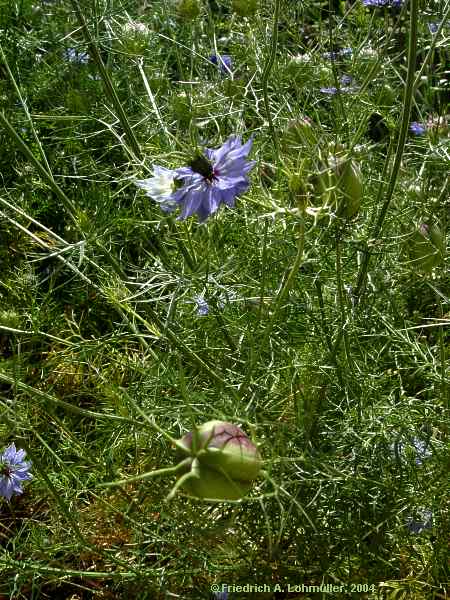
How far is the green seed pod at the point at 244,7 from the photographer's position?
1259mm

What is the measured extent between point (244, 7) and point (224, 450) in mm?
789

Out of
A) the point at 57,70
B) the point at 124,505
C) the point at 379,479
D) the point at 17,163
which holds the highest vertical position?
the point at 57,70

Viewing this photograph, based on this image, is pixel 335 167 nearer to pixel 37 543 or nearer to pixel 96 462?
pixel 96 462

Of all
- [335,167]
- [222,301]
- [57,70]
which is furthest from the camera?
[57,70]

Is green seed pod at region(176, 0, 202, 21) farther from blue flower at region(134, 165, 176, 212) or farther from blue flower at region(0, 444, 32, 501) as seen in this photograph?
blue flower at region(0, 444, 32, 501)

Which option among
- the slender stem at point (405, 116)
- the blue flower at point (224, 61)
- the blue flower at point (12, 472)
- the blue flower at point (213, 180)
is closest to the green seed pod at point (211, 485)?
the blue flower at point (213, 180)

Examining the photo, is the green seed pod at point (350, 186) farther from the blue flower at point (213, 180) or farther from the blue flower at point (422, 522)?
the blue flower at point (422, 522)

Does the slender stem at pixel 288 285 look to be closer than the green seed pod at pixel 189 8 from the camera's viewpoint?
Yes

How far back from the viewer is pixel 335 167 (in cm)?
92

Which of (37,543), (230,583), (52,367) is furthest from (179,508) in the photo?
(52,367)

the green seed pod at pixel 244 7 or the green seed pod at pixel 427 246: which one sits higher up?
the green seed pod at pixel 244 7

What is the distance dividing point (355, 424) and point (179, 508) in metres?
0.27

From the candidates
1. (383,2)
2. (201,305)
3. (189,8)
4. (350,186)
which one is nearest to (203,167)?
(350,186)

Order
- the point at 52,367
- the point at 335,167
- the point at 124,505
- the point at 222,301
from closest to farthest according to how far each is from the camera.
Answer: the point at 335,167, the point at 222,301, the point at 124,505, the point at 52,367
